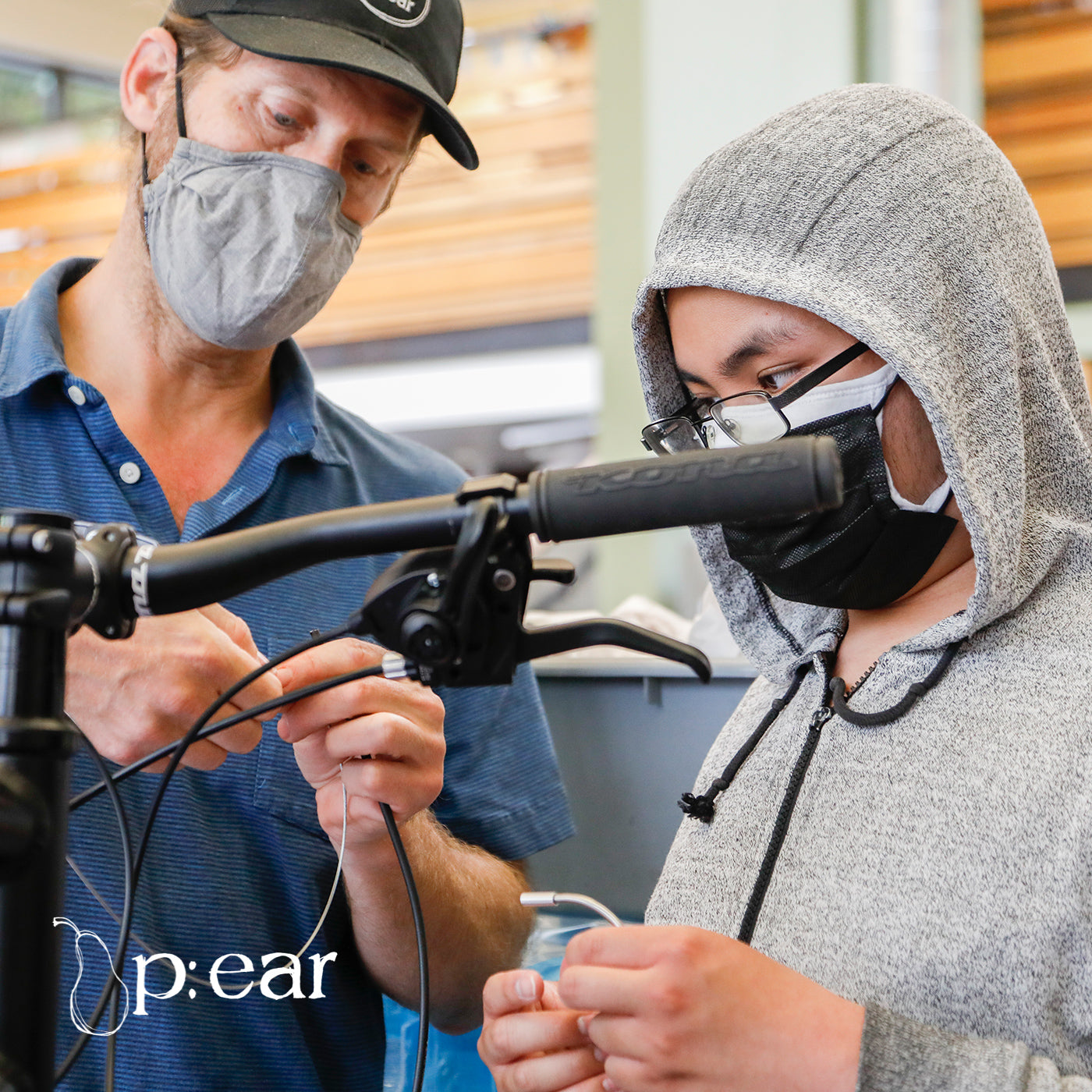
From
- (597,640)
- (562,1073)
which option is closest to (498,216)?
(562,1073)

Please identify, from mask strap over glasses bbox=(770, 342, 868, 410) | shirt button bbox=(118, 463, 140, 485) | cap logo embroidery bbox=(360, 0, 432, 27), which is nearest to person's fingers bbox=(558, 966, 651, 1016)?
mask strap over glasses bbox=(770, 342, 868, 410)

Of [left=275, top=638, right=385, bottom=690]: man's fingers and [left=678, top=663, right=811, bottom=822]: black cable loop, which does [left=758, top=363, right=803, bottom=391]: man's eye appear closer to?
[left=678, top=663, right=811, bottom=822]: black cable loop

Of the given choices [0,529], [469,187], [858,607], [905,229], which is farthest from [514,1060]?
[469,187]

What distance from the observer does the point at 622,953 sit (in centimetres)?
73

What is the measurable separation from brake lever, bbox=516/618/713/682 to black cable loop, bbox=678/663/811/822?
1.80ft

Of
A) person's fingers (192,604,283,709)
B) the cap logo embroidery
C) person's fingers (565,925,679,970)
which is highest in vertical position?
the cap logo embroidery

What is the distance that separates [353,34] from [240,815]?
2.45 feet

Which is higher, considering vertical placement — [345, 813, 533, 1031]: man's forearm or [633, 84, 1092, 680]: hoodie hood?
[633, 84, 1092, 680]: hoodie hood

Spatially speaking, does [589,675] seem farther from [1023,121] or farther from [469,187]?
[469,187]

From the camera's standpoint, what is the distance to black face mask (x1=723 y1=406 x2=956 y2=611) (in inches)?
35.9

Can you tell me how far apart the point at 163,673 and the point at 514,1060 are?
38 cm

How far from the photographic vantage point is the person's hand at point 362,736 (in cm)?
81

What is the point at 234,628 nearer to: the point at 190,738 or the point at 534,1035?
the point at 190,738

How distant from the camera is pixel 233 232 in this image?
116cm
